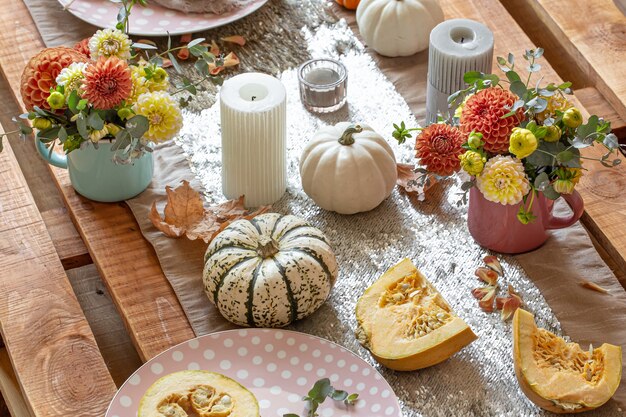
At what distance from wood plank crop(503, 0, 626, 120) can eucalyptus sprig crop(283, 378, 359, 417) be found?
2.43ft

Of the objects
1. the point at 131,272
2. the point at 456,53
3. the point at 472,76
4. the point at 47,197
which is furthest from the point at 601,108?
the point at 47,197

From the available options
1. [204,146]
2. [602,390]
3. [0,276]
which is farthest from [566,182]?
[0,276]

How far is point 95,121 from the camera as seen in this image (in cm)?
138

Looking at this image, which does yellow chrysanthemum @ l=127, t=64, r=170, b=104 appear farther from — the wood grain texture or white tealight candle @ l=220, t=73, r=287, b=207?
the wood grain texture

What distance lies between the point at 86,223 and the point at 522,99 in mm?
658

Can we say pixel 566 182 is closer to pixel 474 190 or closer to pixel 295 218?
pixel 474 190

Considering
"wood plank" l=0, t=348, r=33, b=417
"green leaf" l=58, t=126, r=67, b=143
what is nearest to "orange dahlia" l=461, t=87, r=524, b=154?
"green leaf" l=58, t=126, r=67, b=143

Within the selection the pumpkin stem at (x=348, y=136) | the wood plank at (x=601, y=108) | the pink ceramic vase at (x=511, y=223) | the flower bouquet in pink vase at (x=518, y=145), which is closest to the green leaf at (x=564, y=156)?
the flower bouquet in pink vase at (x=518, y=145)

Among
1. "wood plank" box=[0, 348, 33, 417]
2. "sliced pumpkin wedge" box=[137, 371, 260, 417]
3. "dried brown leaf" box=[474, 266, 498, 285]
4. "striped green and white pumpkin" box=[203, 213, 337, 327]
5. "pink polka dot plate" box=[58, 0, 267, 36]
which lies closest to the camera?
"sliced pumpkin wedge" box=[137, 371, 260, 417]

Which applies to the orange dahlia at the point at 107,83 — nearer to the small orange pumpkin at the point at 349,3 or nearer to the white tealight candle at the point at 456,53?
the white tealight candle at the point at 456,53

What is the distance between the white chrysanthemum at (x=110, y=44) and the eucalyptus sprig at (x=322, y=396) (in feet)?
1.77

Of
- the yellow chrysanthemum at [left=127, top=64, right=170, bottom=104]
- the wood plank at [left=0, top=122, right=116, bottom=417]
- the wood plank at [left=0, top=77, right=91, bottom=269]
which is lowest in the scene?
the wood plank at [left=0, top=77, right=91, bottom=269]

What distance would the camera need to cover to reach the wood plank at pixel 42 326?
1308mm

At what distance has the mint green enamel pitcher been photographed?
59.0 inches
